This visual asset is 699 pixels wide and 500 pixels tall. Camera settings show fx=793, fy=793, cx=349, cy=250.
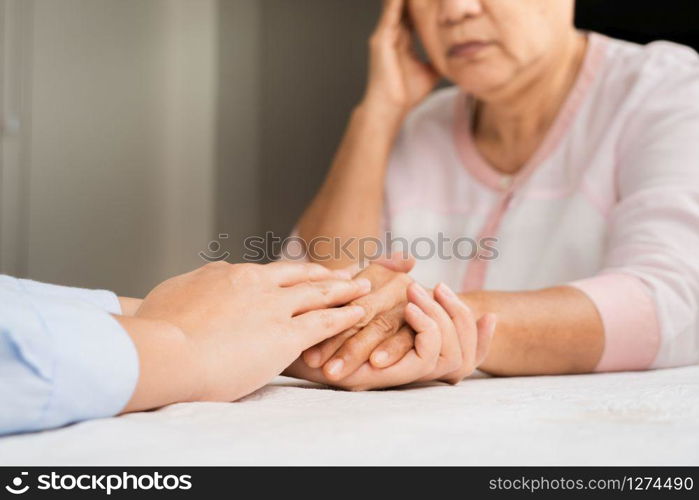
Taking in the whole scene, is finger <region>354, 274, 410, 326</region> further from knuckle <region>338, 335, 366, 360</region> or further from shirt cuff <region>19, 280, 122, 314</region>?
shirt cuff <region>19, 280, 122, 314</region>

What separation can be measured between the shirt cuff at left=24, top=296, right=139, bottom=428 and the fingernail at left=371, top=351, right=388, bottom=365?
0.88 feet

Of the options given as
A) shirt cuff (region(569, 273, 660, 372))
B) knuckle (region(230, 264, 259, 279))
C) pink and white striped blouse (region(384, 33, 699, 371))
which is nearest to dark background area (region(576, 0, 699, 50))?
pink and white striped blouse (region(384, 33, 699, 371))

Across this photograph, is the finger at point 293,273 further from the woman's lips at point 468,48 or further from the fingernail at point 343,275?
the woman's lips at point 468,48

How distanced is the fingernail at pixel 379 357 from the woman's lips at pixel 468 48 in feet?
2.50

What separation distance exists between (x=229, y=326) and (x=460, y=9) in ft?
2.86

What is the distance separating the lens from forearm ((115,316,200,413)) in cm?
56

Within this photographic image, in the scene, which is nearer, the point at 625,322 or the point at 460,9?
the point at 625,322

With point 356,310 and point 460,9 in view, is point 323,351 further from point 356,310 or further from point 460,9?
point 460,9

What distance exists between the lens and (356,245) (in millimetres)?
1467

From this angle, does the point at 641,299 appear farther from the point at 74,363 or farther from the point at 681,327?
the point at 74,363

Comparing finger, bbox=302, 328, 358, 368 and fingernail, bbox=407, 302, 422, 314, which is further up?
fingernail, bbox=407, 302, 422, 314

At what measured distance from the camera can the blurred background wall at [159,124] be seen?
273 centimetres

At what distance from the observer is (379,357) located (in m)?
0.76
